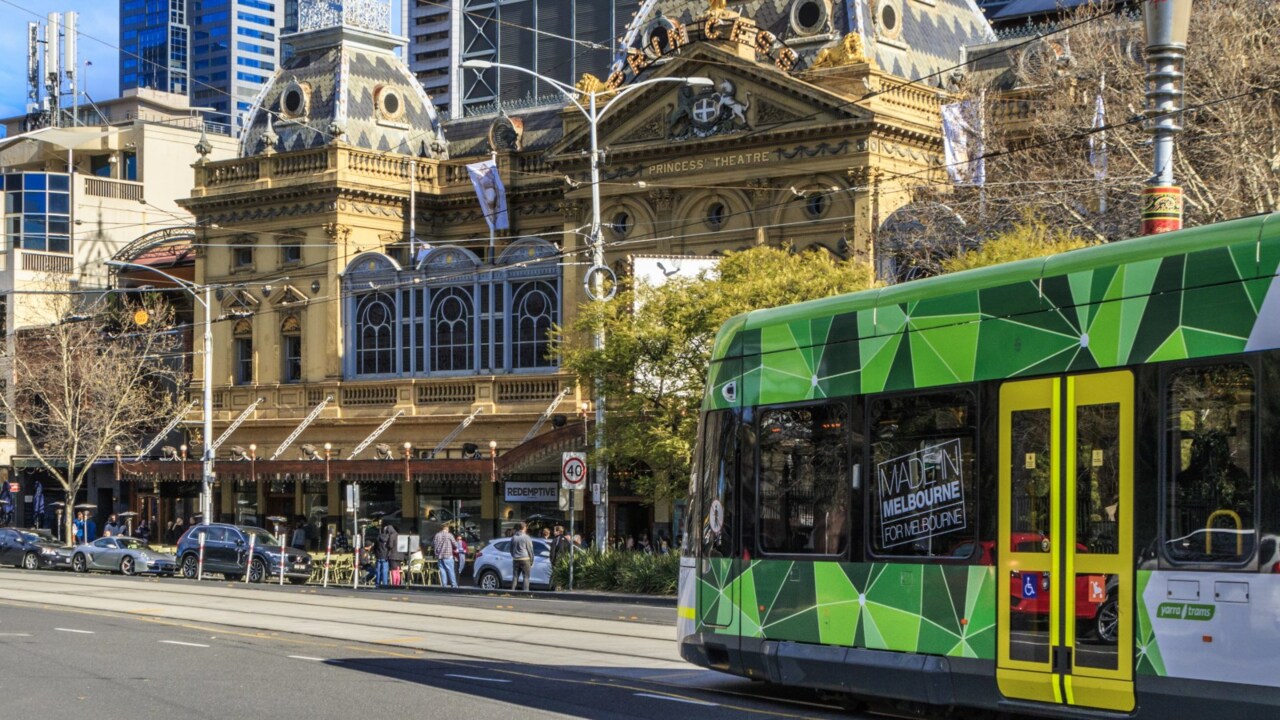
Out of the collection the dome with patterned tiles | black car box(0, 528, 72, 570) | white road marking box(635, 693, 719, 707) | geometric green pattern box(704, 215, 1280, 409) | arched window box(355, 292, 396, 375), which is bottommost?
black car box(0, 528, 72, 570)

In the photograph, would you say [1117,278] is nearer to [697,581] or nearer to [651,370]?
[697,581]

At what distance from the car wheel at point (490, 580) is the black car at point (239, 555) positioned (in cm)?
539

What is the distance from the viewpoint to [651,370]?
36.9 m

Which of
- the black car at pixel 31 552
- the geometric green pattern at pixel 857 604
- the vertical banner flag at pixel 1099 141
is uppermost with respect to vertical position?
the vertical banner flag at pixel 1099 141

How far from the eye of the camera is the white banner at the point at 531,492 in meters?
50.2

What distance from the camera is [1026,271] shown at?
512 inches

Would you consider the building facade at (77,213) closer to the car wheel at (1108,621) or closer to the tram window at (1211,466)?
the car wheel at (1108,621)

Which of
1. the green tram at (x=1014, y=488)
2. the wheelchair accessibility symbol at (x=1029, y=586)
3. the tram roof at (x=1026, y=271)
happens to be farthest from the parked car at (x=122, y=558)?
the wheelchair accessibility symbol at (x=1029, y=586)

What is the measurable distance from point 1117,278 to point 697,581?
18.3 ft

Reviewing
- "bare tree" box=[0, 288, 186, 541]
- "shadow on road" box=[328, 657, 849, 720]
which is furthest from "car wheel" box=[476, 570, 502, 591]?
"bare tree" box=[0, 288, 186, 541]

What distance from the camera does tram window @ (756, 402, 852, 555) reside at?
14.6 m

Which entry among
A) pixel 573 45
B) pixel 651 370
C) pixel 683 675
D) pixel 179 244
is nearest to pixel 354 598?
pixel 651 370

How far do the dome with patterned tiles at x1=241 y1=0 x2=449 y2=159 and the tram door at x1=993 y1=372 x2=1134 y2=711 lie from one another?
4623cm

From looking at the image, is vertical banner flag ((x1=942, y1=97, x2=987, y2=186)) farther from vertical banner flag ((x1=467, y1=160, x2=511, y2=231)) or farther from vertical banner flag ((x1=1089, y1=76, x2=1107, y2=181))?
vertical banner flag ((x1=467, y1=160, x2=511, y2=231))
